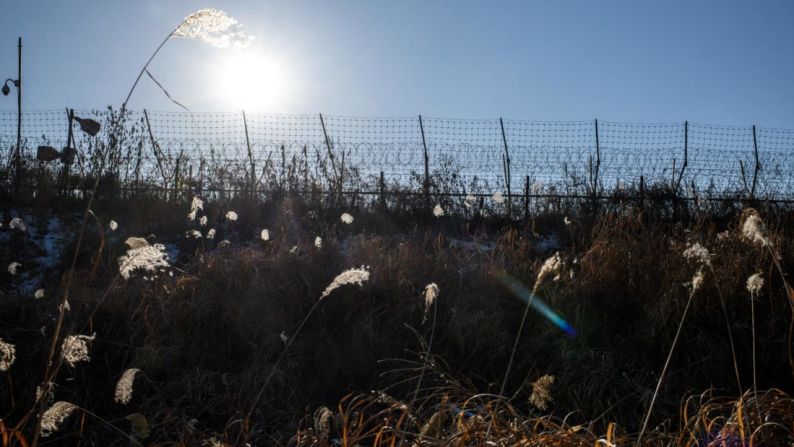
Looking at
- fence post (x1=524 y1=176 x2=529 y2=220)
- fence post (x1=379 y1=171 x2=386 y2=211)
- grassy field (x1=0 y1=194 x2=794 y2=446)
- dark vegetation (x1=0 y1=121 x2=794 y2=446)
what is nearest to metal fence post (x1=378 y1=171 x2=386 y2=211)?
fence post (x1=379 y1=171 x2=386 y2=211)

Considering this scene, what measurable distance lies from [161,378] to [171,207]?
5.56 m

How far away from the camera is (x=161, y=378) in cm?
532

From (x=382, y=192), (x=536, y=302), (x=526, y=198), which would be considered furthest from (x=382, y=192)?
(x=536, y=302)

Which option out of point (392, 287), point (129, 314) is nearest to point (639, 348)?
point (392, 287)

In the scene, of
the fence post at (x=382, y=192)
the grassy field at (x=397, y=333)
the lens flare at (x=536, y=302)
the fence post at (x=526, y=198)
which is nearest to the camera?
the grassy field at (x=397, y=333)

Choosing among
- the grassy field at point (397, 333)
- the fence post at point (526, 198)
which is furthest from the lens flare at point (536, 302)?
the fence post at point (526, 198)

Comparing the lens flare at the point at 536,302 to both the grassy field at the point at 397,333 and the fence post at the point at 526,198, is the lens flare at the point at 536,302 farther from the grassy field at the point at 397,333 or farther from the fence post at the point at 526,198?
the fence post at the point at 526,198

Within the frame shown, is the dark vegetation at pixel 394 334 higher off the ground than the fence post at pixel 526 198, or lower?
lower

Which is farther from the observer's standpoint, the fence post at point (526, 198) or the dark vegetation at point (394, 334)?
the fence post at point (526, 198)

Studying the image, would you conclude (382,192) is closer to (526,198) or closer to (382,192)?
(382,192)

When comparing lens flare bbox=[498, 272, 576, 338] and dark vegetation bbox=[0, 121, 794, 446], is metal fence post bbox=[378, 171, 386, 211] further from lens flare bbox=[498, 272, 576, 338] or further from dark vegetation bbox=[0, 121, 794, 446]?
lens flare bbox=[498, 272, 576, 338]

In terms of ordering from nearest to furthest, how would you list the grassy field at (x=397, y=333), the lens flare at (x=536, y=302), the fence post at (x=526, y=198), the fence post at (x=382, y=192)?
1. the grassy field at (x=397, y=333)
2. the lens flare at (x=536, y=302)
3. the fence post at (x=382, y=192)
4. the fence post at (x=526, y=198)

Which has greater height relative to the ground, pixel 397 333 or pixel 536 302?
pixel 536 302

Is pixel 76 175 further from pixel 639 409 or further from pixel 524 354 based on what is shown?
pixel 639 409
